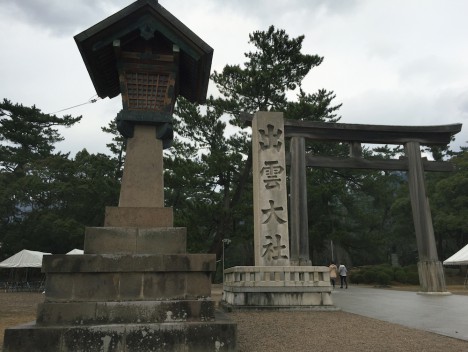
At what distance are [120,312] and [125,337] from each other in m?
0.32

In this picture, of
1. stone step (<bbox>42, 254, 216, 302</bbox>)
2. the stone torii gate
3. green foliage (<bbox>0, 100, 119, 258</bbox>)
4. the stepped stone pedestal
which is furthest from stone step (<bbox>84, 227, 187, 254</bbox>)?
green foliage (<bbox>0, 100, 119, 258</bbox>)

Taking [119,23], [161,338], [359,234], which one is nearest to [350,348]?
[161,338]

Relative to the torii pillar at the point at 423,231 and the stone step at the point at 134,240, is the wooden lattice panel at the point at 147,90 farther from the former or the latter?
the torii pillar at the point at 423,231

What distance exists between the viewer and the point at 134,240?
515 cm

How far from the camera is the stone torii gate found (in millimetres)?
14344

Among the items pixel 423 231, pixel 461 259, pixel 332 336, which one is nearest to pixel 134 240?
pixel 332 336

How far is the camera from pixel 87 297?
471 centimetres

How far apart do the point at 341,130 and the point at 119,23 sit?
11.5 m

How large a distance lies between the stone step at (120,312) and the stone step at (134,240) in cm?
68

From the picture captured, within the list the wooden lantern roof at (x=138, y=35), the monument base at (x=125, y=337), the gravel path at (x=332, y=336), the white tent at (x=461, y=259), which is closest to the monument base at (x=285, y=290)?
the gravel path at (x=332, y=336)

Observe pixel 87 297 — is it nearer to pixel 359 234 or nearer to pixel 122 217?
pixel 122 217

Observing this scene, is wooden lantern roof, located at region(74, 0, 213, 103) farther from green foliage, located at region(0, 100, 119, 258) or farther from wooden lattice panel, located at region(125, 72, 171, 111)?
green foliage, located at region(0, 100, 119, 258)

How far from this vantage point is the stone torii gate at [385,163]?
1434 cm

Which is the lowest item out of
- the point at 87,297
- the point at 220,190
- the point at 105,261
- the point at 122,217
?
the point at 87,297
